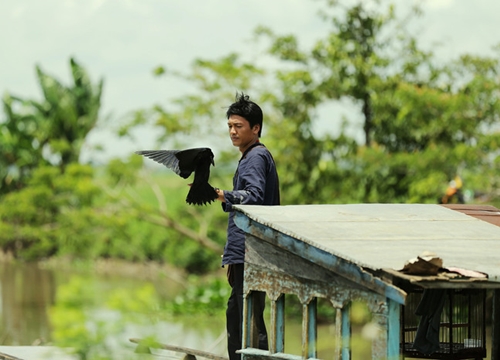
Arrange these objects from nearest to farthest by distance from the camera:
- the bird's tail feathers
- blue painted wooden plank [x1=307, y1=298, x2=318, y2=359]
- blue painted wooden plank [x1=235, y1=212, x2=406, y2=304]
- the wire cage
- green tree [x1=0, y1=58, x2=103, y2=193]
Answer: blue painted wooden plank [x1=235, y1=212, x2=406, y2=304] → blue painted wooden plank [x1=307, y1=298, x2=318, y2=359] → the bird's tail feathers → the wire cage → green tree [x1=0, y1=58, x2=103, y2=193]

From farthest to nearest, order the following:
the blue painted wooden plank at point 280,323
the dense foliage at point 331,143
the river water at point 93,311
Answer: the dense foliage at point 331,143
the blue painted wooden plank at point 280,323
the river water at point 93,311

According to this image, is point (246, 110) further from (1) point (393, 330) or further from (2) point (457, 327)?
(2) point (457, 327)

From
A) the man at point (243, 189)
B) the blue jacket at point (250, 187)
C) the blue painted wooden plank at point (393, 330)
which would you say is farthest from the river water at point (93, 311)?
the blue painted wooden plank at point (393, 330)

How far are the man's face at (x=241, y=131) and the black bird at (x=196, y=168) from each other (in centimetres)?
26

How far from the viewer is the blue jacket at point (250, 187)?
11.7ft

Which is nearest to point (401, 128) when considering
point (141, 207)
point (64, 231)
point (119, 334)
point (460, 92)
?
point (460, 92)

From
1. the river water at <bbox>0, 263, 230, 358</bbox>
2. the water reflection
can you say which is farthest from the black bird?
the water reflection

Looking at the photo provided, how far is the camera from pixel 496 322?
12.8ft

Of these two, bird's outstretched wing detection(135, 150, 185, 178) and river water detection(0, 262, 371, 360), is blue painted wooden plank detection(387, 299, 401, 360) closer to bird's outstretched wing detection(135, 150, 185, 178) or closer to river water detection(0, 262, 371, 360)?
river water detection(0, 262, 371, 360)

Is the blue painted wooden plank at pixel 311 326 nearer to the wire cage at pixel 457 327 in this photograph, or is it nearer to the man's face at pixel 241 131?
the wire cage at pixel 457 327

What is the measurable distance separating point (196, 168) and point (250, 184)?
238 mm

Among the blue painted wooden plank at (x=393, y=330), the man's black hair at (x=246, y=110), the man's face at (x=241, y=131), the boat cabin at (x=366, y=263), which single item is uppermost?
the man's black hair at (x=246, y=110)

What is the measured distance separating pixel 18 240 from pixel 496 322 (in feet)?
60.5

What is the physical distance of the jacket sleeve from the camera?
3490mm
